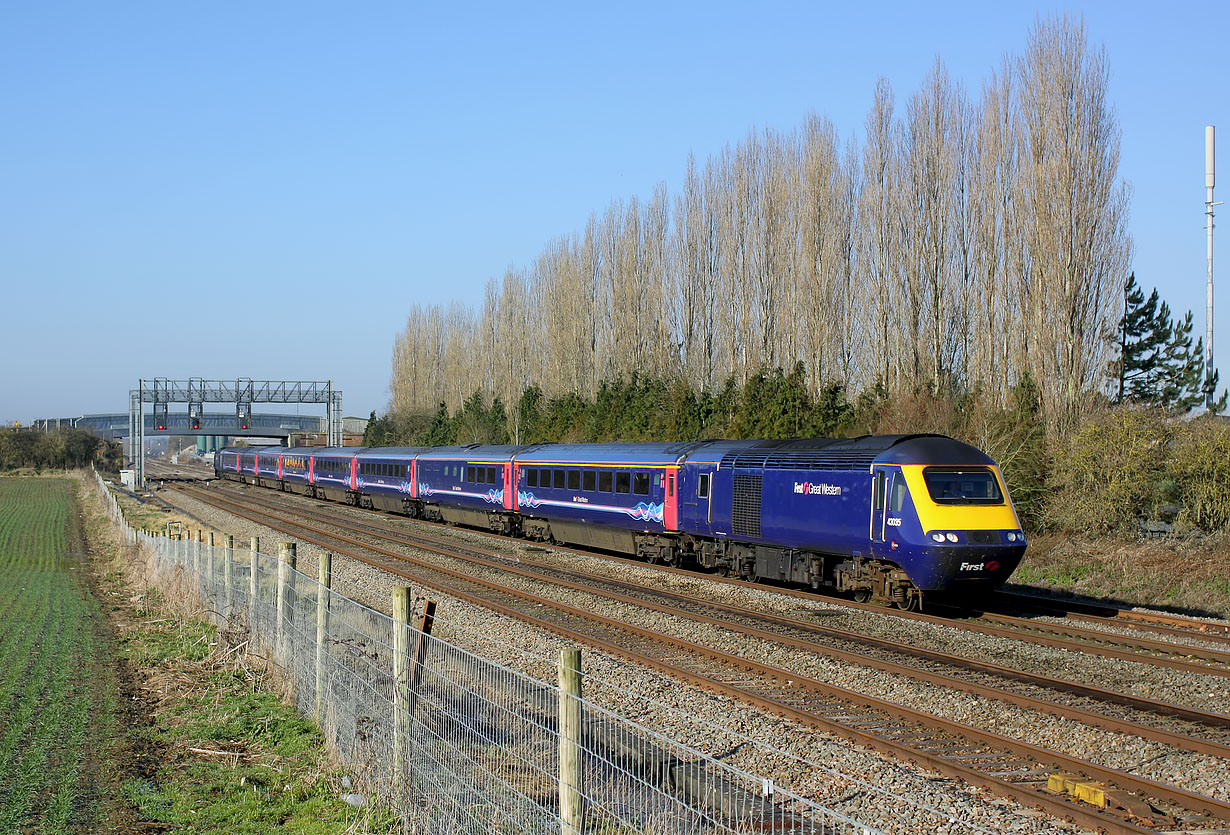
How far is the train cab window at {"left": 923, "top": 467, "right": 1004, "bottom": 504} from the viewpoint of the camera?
52.7 feet

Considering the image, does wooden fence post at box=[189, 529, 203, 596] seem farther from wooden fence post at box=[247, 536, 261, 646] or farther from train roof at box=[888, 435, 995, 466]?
train roof at box=[888, 435, 995, 466]

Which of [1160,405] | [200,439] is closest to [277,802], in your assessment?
[1160,405]

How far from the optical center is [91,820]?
6980 millimetres

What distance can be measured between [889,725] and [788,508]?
9209mm

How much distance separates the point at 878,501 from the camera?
16.6 metres

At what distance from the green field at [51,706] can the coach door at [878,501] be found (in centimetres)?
1135

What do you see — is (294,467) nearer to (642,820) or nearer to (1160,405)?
(1160,405)

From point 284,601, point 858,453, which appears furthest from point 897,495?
point 284,601

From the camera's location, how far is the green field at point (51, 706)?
7258 mm

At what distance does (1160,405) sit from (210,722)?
77.7 ft

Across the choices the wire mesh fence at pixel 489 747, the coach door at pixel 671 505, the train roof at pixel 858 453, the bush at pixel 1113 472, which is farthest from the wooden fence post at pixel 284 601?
the bush at pixel 1113 472

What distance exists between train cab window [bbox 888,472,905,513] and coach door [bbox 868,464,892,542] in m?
0.13

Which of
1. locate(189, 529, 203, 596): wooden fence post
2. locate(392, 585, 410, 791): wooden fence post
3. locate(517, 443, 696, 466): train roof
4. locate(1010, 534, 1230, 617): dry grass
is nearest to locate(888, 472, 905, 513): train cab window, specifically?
locate(1010, 534, 1230, 617): dry grass

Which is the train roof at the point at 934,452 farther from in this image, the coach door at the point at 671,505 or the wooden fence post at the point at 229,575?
the wooden fence post at the point at 229,575
